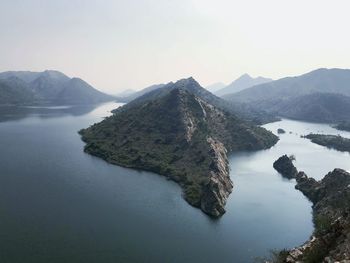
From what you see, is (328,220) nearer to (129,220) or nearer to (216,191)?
(216,191)

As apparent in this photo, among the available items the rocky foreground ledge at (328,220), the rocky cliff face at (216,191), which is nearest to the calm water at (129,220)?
the rocky cliff face at (216,191)

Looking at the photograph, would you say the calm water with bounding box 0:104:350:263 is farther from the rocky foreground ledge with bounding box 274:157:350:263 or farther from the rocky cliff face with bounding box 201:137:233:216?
the rocky foreground ledge with bounding box 274:157:350:263

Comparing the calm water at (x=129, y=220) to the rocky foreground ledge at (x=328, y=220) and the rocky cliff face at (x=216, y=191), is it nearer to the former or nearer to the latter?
the rocky cliff face at (x=216, y=191)

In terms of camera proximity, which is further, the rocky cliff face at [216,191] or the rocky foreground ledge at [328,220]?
the rocky cliff face at [216,191]

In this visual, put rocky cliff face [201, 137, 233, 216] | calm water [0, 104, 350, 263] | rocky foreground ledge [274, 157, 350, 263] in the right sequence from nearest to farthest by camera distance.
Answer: rocky foreground ledge [274, 157, 350, 263] < calm water [0, 104, 350, 263] < rocky cliff face [201, 137, 233, 216]

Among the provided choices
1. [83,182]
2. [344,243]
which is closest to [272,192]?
[83,182]

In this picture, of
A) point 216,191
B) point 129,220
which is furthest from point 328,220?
point 129,220

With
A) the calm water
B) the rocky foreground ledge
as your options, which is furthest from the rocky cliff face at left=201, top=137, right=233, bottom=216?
the rocky foreground ledge

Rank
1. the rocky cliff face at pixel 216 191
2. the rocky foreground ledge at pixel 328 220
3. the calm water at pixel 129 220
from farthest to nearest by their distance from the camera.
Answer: the rocky cliff face at pixel 216 191 → the calm water at pixel 129 220 → the rocky foreground ledge at pixel 328 220

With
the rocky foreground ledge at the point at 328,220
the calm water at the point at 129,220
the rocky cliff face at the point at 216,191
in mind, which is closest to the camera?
the rocky foreground ledge at the point at 328,220
